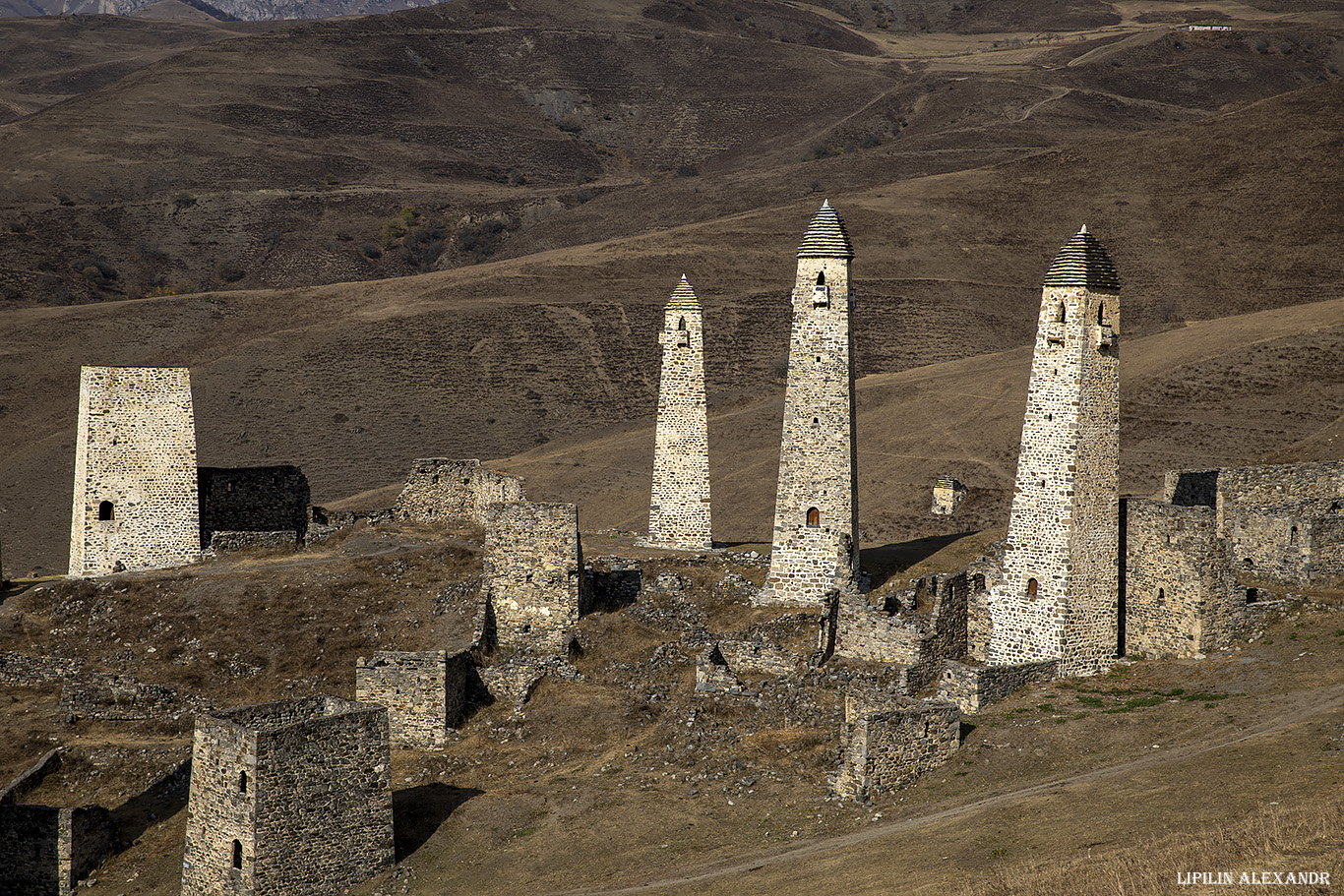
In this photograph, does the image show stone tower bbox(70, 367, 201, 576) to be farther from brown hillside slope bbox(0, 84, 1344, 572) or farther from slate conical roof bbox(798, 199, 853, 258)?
slate conical roof bbox(798, 199, 853, 258)

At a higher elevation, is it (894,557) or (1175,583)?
(1175,583)

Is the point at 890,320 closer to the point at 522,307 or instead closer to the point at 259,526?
the point at 522,307

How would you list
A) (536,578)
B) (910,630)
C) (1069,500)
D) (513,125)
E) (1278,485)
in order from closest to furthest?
(1069,500), (910,630), (536,578), (1278,485), (513,125)

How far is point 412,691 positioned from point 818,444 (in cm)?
952

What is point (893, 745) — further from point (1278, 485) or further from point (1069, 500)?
point (1278, 485)

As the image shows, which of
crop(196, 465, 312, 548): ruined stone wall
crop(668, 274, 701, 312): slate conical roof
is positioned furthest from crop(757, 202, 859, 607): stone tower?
crop(196, 465, 312, 548): ruined stone wall

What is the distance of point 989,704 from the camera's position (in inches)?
982

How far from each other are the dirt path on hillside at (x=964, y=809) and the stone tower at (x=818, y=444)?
27.4ft

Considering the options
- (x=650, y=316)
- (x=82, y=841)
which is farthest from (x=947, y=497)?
(x=650, y=316)

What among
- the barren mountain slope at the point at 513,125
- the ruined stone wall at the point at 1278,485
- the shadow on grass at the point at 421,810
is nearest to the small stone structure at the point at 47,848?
the shadow on grass at the point at 421,810

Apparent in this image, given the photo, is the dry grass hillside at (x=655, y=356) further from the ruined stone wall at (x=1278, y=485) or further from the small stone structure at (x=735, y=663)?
the ruined stone wall at (x=1278, y=485)

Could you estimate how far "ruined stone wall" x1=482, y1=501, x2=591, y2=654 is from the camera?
99.5 ft

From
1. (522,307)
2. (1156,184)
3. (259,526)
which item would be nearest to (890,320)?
(522,307)

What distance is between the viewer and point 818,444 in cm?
2975
